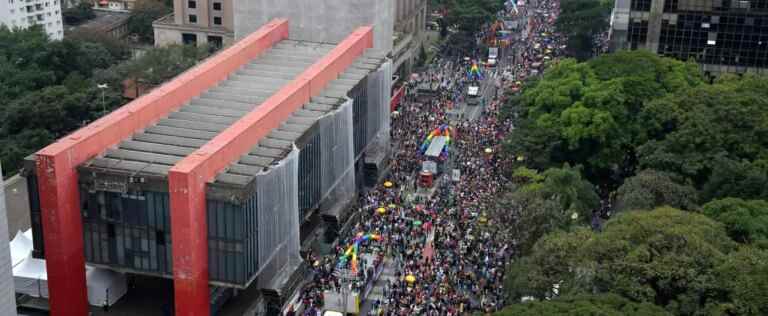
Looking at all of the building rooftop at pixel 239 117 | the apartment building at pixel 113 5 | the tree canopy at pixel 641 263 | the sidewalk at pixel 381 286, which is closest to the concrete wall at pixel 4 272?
the building rooftop at pixel 239 117

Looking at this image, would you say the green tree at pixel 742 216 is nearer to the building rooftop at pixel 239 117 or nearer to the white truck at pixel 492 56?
the building rooftop at pixel 239 117

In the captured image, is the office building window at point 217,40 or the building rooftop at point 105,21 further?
the building rooftop at point 105,21

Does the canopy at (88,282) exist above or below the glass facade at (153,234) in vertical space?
below

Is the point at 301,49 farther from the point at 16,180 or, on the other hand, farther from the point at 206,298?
the point at 206,298

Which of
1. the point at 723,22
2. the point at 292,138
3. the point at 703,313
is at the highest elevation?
the point at 723,22

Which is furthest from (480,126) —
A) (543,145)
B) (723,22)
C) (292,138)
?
(292,138)

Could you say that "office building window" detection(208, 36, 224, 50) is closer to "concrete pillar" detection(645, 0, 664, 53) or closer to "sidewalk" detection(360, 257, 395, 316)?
"concrete pillar" detection(645, 0, 664, 53)

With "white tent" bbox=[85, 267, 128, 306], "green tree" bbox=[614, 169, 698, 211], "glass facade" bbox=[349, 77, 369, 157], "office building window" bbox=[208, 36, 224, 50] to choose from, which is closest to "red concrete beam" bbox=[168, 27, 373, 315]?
"white tent" bbox=[85, 267, 128, 306]
